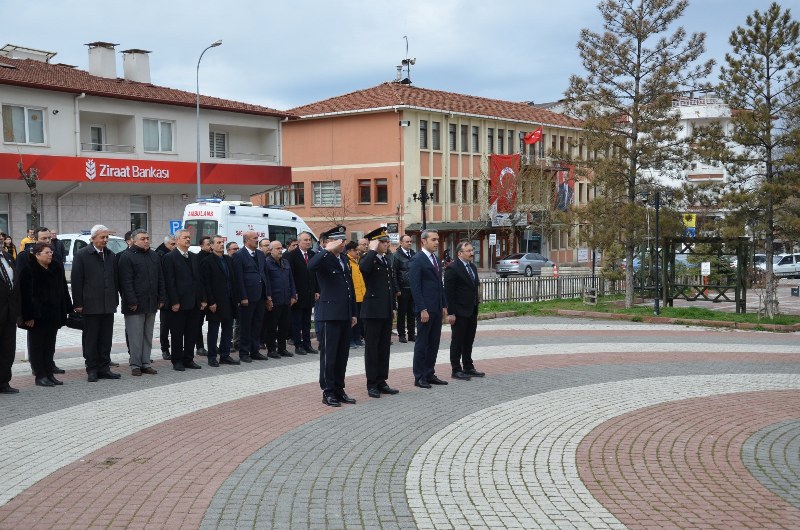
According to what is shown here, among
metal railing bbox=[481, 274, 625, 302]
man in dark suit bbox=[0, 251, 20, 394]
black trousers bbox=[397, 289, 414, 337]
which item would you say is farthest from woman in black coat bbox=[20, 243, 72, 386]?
metal railing bbox=[481, 274, 625, 302]

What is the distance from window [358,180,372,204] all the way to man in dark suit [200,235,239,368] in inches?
1713

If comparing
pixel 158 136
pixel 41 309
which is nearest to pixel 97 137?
pixel 158 136

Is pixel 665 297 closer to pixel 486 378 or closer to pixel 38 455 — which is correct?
pixel 486 378

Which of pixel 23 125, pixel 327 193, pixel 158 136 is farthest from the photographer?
pixel 327 193

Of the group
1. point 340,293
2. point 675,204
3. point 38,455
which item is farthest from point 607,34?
point 38,455

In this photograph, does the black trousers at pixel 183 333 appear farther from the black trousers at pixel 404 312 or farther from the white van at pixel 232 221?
the white van at pixel 232 221

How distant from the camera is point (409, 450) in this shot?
8.11m

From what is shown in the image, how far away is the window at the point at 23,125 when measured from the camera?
37281 mm

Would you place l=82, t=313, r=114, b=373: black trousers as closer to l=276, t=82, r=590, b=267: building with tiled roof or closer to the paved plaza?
the paved plaza

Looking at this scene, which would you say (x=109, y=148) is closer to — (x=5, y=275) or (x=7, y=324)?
(x=5, y=275)

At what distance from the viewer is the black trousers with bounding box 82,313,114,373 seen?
12141 mm

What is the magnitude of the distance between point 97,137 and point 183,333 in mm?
30995

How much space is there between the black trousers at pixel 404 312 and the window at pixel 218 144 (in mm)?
31067

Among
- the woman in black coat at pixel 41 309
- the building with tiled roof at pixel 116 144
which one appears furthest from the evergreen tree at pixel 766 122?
the building with tiled roof at pixel 116 144
